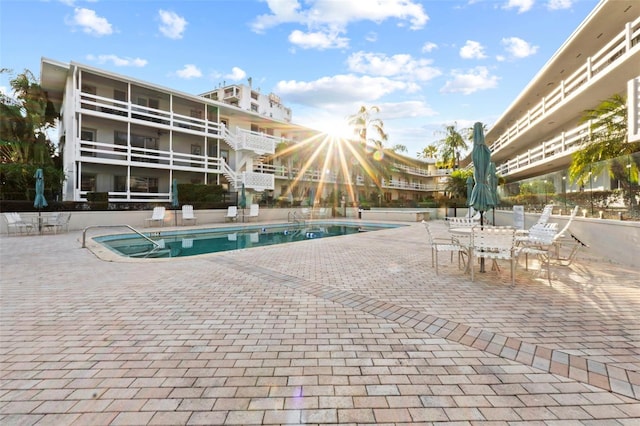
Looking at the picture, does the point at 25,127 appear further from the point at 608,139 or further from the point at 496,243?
the point at 608,139

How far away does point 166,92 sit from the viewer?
20.1 meters

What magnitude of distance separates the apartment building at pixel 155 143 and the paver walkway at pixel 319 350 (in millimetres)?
15728

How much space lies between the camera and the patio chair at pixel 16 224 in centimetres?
1202

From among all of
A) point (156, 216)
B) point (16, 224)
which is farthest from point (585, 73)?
point (16, 224)

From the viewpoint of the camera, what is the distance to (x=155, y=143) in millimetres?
21391

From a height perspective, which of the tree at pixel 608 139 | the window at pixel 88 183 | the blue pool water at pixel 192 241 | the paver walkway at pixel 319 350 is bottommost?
the blue pool water at pixel 192 241

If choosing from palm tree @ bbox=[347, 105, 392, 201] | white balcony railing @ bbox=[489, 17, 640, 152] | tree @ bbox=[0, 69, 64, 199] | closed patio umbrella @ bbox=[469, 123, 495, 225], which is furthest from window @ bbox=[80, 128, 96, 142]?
white balcony railing @ bbox=[489, 17, 640, 152]

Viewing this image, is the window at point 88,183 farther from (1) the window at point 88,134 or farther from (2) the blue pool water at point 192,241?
(2) the blue pool water at point 192,241

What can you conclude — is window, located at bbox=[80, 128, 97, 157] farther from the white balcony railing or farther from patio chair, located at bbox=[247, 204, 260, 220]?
the white balcony railing

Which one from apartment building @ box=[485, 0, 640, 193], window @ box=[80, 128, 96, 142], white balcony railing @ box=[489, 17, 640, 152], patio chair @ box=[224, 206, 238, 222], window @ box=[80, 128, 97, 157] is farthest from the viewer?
patio chair @ box=[224, 206, 238, 222]

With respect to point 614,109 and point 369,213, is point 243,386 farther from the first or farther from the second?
point 369,213

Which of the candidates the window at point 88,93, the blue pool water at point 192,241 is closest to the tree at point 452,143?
the blue pool water at point 192,241

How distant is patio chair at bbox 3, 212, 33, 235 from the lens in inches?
473

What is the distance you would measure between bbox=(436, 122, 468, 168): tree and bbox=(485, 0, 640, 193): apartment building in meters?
11.9
